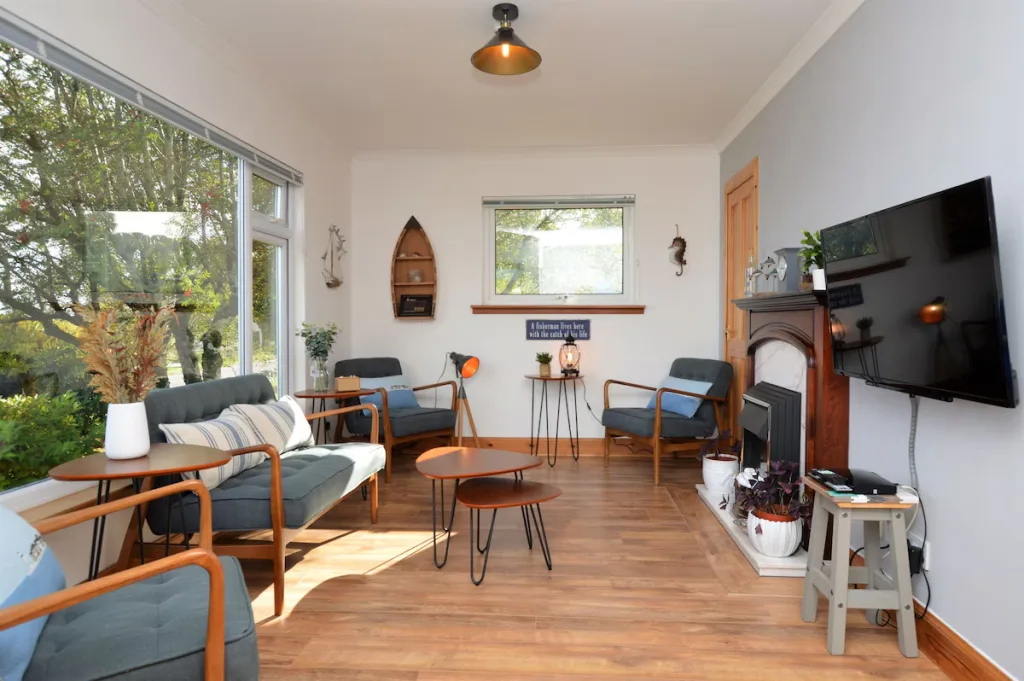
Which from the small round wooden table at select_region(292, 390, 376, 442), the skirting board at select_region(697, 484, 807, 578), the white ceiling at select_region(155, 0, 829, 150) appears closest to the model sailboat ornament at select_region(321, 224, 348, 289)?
the white ceiling at select_region(155, 0, 829, 150)

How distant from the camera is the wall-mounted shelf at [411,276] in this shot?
208 inches

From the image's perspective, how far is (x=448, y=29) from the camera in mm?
3078

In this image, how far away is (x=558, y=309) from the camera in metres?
5.25

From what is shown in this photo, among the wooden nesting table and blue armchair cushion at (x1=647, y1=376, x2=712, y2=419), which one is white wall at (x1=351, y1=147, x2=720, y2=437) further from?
the wooden nesting table

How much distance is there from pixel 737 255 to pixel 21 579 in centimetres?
446

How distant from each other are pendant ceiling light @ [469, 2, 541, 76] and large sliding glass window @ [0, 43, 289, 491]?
1.58m

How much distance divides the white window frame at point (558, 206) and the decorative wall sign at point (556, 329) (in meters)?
0.17

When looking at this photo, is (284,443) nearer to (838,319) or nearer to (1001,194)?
(838,319)

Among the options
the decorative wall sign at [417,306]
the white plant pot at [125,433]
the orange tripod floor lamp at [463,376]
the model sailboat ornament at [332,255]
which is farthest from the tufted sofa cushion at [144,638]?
the decorative wall sign at [417,306]

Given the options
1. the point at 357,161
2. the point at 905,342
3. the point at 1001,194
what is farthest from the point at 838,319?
the point at 357,161

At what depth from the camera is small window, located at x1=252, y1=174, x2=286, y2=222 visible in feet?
12.8

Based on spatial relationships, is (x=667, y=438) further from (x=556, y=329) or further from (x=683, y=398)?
(x=556, y=329)

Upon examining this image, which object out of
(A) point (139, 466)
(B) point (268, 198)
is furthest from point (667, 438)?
(A) point (139, 466)

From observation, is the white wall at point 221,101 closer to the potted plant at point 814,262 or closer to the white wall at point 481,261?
the white wall at point 481,261
